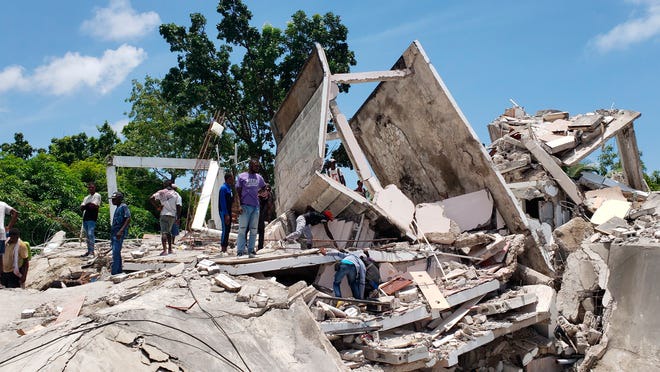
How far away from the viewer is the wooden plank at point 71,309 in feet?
20.6

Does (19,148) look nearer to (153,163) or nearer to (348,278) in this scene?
(153,163)

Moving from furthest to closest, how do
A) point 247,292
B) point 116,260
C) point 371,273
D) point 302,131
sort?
1. point 302,131
2. point 371,273
3. point 116,260
4. point 247,292

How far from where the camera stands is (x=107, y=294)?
669 centimetres

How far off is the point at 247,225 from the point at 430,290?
258 centimetres

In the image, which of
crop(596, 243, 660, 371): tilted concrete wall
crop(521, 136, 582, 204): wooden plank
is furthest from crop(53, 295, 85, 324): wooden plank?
crop(521, 136, 582, 204): wooden plank

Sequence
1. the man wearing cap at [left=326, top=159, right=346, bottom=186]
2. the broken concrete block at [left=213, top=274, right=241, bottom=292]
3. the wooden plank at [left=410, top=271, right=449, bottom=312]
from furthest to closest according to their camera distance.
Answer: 1. the man wearing cap at [left=326, top=159, right=346, bottom=186]
2. the wooden plank at [left=410, top=271, right=449, bottom=312]
3. the broken concrete block at [left=213, top=274, right=241, bottom=292]

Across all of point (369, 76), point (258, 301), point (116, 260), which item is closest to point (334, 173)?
point (369, 76)

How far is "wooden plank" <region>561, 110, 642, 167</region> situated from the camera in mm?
13891

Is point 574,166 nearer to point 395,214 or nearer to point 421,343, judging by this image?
point 395,214

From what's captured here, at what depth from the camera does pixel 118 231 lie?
8.27 m

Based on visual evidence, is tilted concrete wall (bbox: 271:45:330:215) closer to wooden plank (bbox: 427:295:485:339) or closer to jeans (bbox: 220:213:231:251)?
jeans (bbox: 220:213:231:251)

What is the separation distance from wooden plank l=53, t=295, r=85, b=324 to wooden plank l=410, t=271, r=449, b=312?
13.7ft

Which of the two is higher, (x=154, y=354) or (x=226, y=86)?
(x=226, y=86)

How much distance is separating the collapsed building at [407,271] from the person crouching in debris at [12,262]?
0.62m
